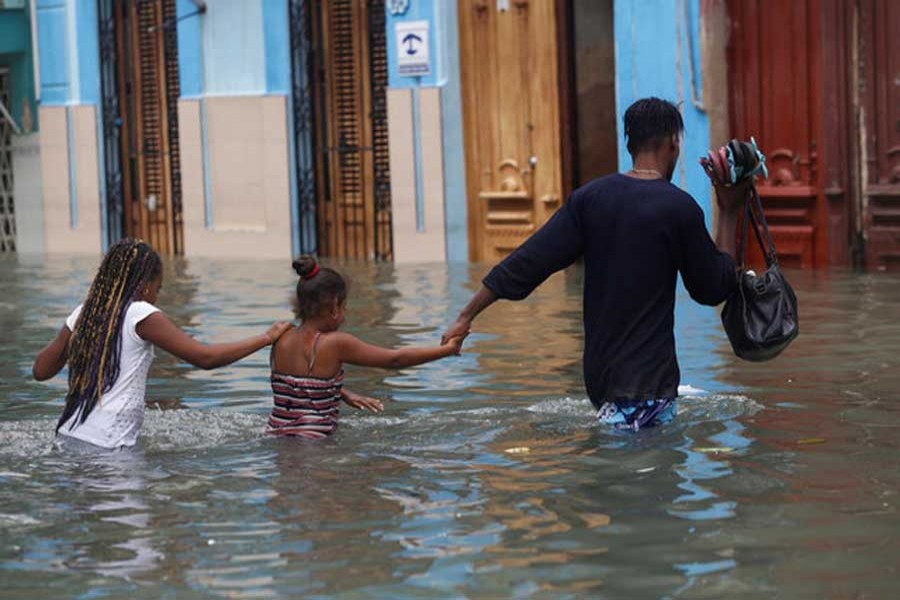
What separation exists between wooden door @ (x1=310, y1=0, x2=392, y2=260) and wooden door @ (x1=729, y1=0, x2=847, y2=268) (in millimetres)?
5091

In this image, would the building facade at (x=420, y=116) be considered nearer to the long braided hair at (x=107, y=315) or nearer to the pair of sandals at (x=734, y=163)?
the pair of sandals at (x=734, y=163)

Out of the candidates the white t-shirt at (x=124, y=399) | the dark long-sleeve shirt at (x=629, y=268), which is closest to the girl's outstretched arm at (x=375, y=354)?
the dark long-sleeve shirt at (x=629, y=268)

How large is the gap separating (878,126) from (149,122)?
11.1 metres

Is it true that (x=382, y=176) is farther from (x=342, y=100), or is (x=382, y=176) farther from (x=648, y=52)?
(x=648, y=52)

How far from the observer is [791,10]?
17844mm

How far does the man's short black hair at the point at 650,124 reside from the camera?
784cm

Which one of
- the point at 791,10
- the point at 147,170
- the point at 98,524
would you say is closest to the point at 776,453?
the point at 98,524

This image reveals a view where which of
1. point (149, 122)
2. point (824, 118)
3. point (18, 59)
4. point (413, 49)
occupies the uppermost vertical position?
point (18, 59)

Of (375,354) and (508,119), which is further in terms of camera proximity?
(508,119)

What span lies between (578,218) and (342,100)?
15014mm

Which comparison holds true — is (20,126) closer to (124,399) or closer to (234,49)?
(234,49)

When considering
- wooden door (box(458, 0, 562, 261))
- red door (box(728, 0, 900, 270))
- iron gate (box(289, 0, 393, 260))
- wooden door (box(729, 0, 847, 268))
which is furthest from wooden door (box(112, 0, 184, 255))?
red door (box(728, 0, 900, 270))

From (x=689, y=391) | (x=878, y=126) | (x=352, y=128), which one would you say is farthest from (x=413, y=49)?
(x=689, y=391)

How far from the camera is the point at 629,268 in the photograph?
7.79 meters
